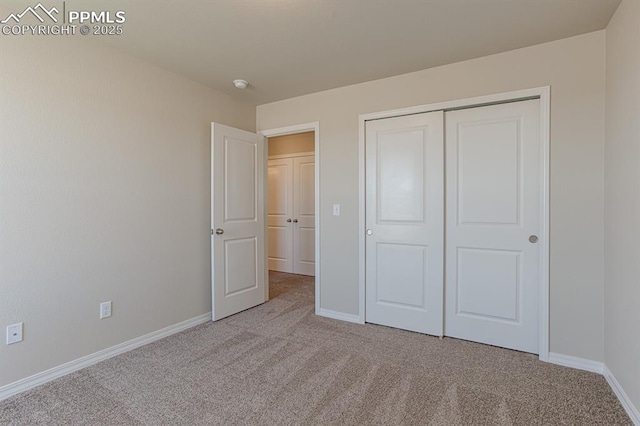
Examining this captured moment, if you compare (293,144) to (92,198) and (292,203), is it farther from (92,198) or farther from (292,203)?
(92,198)

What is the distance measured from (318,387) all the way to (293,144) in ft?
13.4

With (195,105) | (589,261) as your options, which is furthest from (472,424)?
(195,105)

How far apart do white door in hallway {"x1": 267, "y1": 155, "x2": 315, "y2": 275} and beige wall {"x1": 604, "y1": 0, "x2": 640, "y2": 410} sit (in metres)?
3.74

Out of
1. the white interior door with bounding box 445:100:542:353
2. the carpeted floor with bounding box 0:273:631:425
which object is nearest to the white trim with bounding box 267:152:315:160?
the white interior door with bounding box 445:100:542:353

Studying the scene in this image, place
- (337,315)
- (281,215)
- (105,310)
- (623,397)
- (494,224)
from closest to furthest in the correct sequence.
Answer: (623,397), (105,310), (494,224), (337,315), (281,215)

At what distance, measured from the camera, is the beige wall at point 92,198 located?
1.92 metres

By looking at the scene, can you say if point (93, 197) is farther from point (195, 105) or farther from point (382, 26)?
point (382, 26)

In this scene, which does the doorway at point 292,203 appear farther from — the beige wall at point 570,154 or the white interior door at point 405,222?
the beige wall at point 570,154

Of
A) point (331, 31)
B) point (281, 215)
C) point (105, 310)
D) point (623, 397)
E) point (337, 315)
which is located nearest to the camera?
point (623, 397)

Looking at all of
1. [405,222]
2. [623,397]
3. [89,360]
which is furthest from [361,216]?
[89,360]

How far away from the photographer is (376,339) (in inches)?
106

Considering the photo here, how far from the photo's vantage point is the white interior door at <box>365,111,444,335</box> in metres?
2.73

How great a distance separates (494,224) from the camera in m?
2.52

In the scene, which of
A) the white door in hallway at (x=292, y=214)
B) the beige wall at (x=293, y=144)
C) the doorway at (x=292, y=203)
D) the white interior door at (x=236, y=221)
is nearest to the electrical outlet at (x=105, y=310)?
the white interior door at (x=236, y=221)
